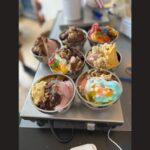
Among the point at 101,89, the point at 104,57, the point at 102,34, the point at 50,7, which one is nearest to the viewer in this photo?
the point at 101,89

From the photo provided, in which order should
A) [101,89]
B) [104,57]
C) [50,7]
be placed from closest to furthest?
[101,89], [104,57], [50,7]

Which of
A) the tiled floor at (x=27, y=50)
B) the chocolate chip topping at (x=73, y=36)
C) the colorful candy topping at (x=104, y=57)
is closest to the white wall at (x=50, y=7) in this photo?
the tiled floor at (x=27, y=50)

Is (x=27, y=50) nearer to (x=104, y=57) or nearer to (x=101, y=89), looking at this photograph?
(x=104, y=57)

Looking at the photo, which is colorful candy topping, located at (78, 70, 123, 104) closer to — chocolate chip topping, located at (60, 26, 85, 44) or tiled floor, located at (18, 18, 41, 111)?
chocolate chip topping, located at (60, 26, 85, 44)

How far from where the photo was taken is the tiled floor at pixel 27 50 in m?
1.64

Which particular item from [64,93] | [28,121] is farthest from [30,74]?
[64,93]

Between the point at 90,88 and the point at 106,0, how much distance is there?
57cm

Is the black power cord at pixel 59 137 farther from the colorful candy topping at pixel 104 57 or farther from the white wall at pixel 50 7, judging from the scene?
the white wall at pixel 50 7

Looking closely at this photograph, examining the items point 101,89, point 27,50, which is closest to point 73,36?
point 101,89

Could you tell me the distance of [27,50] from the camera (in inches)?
78.6

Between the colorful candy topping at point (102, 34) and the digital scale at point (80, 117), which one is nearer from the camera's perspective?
the digital scale at point (80, 117)

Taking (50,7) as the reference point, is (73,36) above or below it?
below

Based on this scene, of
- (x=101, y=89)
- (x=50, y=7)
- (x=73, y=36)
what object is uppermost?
(x=50, y=7)

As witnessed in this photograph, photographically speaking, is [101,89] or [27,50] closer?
[101,89]
